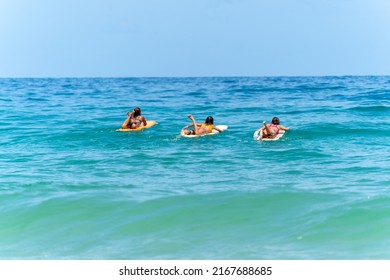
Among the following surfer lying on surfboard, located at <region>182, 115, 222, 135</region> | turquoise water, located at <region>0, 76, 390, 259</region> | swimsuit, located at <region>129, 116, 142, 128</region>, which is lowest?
turquoise water, located at <region>0, 76, 390, 259</region>

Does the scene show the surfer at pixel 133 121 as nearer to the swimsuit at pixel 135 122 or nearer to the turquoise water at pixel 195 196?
the swimsuit at pixel 135 122

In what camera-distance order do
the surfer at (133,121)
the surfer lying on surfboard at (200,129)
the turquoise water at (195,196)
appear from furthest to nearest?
the surfer at (133,121) → the surfer lying on surfboard at (200,129) → the turquoise water at (195,196)

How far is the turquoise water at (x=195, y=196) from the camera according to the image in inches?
272

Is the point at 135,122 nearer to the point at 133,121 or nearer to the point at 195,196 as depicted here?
the point at 133,121

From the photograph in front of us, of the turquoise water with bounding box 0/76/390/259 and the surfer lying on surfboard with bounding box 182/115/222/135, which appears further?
the surfer lying on surfboard with bounding box 182/115/222/135

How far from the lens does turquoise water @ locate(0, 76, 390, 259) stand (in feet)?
22.7

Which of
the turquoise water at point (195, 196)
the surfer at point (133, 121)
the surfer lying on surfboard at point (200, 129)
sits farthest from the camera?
the surfer at point (133, 121)

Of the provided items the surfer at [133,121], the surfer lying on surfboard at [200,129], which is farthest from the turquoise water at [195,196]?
the surfer at [133,121]

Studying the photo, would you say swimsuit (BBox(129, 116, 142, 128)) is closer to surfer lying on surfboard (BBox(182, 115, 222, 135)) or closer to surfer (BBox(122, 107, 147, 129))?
surfer (BBox(122, 107, 147, 129))

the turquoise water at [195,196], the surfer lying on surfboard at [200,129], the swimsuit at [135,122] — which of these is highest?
the swimsuit at [135,122]

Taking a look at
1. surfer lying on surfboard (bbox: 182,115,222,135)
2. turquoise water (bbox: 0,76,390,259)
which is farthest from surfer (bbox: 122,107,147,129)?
surfer lying on surfboard (bbox: 182,115,222,135)

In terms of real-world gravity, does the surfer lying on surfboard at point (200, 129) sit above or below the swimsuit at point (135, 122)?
below

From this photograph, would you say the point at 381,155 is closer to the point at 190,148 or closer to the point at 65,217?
the point at 190,148

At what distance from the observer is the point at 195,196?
9055 mm
